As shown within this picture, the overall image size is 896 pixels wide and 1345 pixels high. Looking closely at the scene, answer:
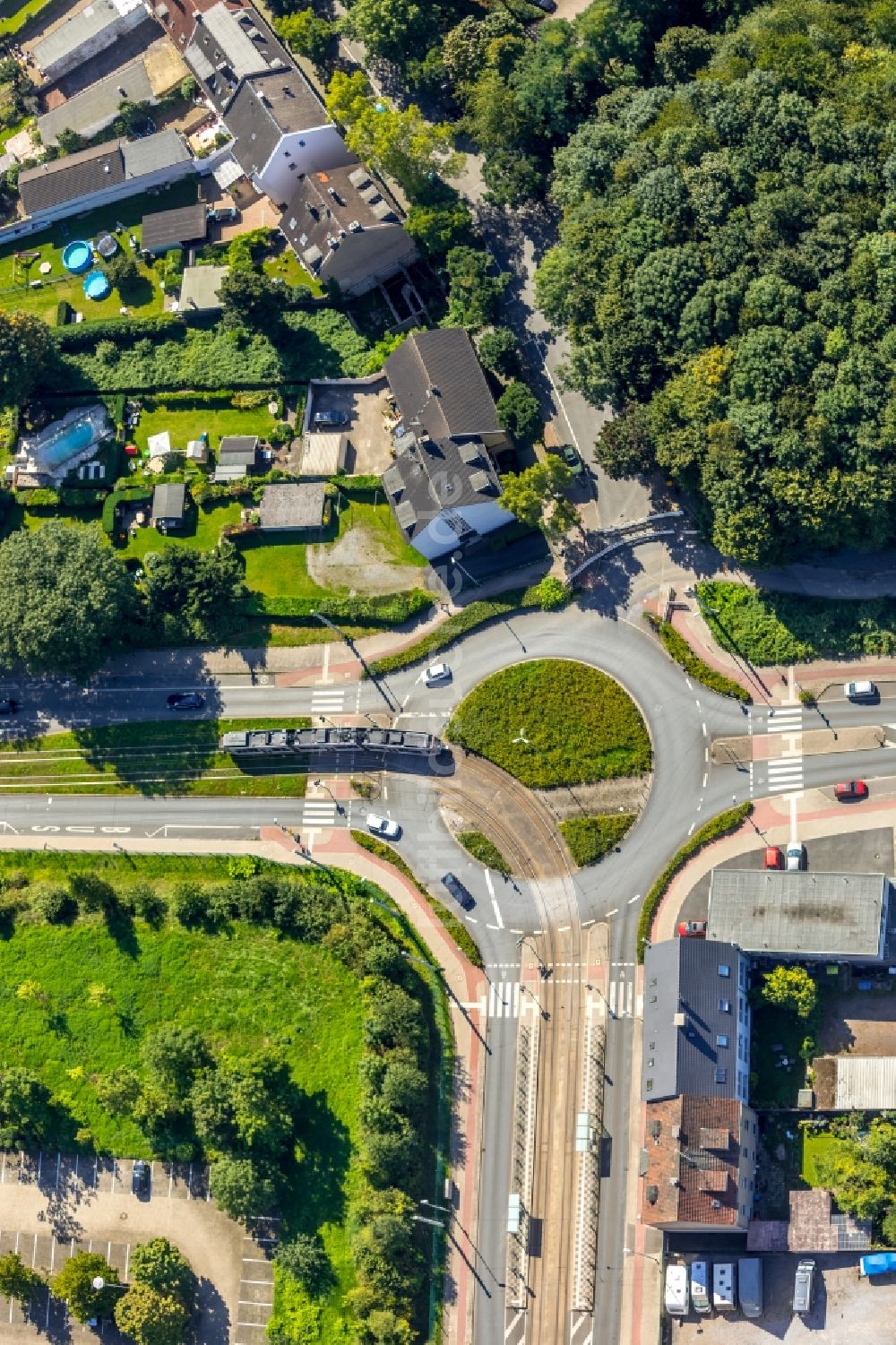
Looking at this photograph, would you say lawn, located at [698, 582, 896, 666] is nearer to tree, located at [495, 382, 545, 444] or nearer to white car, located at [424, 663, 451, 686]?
tree, located at [495, 382, 545, 444]

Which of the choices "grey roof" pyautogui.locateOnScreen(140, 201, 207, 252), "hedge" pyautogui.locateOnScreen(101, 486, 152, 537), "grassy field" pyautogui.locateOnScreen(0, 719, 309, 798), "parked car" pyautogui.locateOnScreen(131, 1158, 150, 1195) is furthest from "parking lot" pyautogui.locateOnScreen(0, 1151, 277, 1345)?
"grey roof" pyautogui.locateOnScreen(140, 201, 207, 252)

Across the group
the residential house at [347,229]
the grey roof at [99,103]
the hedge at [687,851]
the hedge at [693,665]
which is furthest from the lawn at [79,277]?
the hedge at [687,851]

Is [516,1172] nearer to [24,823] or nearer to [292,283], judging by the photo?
[24,823]

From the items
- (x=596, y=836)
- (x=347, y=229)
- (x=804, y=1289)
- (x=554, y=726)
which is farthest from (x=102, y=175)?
(x=804, y=1289)

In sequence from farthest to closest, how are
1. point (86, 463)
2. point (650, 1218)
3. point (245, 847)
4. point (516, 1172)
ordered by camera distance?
point (86, 463) → point (245, 847) → point (516, 1172) → point (650, 1218)

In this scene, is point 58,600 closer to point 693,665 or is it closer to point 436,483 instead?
point 436,483

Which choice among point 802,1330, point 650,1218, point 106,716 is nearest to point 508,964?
point 650,1218

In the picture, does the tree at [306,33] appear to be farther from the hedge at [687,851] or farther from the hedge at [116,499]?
the hedge at [687,851]
